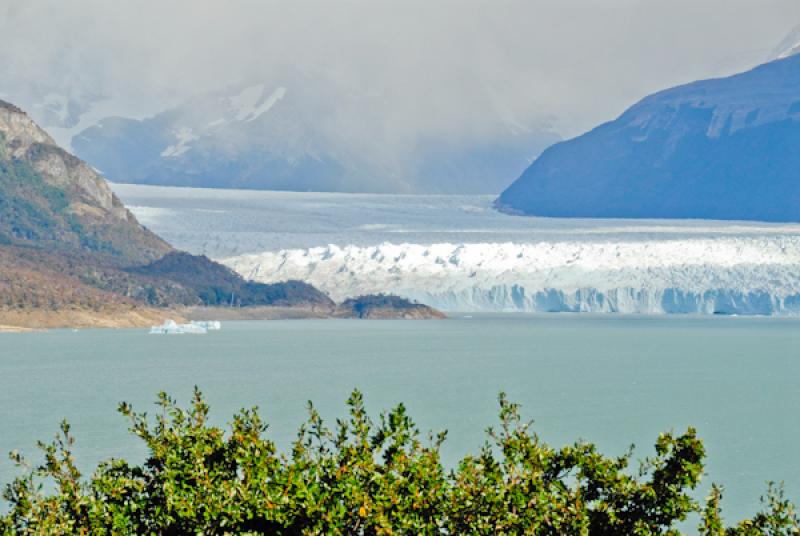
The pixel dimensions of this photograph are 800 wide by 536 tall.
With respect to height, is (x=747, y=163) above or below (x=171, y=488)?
above

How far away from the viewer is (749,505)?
26.2 metres

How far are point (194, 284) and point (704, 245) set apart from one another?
57.2 metres

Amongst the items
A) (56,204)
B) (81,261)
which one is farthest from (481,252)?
(56,204)

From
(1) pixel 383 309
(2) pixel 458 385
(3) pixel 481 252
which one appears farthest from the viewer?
(1) pixel 383 309

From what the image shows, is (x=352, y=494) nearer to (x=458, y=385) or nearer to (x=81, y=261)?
(x=458, y=385)

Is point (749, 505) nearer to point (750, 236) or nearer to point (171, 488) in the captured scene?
point (171, 488)

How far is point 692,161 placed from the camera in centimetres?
17000

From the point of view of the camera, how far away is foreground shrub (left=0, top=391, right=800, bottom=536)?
1357 cm

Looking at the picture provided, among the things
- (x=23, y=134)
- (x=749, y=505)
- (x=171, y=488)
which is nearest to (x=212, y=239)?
(x=23, y=134)

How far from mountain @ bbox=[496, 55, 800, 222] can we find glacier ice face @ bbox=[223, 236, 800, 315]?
1101 inches

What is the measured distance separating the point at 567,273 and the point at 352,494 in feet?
335

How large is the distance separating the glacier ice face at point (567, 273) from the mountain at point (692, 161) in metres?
28.0

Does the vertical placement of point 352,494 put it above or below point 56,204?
below

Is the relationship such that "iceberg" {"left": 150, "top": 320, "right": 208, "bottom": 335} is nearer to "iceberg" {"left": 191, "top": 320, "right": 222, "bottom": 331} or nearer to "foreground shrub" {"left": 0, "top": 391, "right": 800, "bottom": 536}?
"iceberg" {"left": 191, "top": 320, "right": 222, "bottom": 331}
